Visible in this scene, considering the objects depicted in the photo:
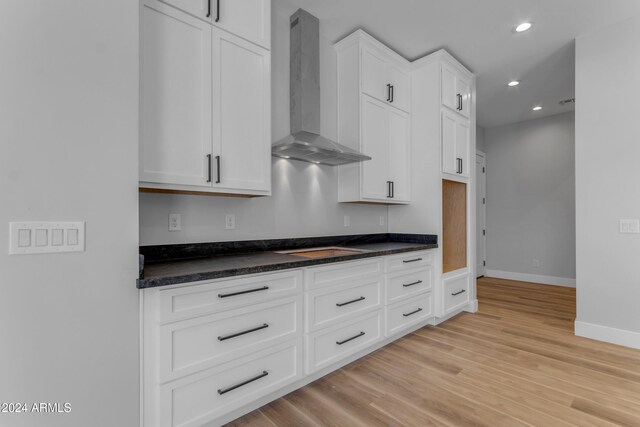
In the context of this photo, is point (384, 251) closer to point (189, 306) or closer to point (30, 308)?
point (189, 306)

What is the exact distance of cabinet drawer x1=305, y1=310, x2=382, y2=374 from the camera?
210 centimetres

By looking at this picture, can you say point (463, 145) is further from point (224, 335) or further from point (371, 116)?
point (224, 335)

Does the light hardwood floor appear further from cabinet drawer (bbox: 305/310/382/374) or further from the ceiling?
the ceiling

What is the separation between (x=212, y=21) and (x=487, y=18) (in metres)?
2.38

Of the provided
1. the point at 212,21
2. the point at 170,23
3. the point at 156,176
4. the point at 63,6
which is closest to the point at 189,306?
the point at 156,176

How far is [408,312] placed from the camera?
9.64 feet

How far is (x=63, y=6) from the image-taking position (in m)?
1.27

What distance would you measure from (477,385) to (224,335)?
1721 mm

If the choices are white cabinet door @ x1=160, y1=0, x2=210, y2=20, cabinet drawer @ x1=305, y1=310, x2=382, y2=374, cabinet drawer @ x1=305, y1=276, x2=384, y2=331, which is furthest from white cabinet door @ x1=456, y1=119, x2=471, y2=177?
white cabinet door @ x1=160, y1=0, x2=210, y2=20

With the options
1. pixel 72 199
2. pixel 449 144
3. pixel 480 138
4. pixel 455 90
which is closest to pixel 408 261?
pixel 449 144

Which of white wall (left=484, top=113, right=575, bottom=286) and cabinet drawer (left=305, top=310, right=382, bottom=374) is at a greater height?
white wall (left=484, top=113, right=575, bottom=286)

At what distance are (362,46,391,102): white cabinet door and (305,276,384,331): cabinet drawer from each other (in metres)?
1.79

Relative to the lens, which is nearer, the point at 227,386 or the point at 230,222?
the point at 227,386

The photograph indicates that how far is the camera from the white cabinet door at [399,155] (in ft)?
10.8
